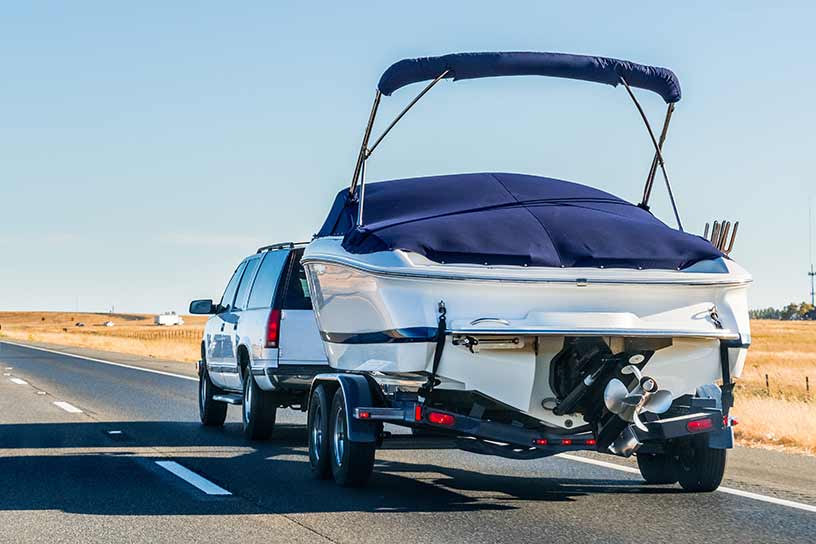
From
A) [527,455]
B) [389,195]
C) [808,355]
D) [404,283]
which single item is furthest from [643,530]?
[808,355]

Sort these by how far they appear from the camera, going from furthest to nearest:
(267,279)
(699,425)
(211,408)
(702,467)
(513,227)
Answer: (211,408)
(267,279)
(702,467)
(513,227)
(699,425)

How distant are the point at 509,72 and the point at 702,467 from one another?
3.26 m

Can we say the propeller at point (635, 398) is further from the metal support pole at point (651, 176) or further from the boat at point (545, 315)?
the metal support pole at point (651, 176)

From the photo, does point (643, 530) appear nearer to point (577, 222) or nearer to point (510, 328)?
point (510, 328)

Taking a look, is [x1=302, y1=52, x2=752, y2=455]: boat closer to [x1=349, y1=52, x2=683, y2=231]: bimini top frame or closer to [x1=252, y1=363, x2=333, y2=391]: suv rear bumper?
[x1=349, y1=52, x2=683, y2=231]: bimini top frame

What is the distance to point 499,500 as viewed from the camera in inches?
352

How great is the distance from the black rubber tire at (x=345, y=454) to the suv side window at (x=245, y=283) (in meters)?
4.61

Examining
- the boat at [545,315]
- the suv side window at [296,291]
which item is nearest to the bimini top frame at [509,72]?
the boat at [545,315]

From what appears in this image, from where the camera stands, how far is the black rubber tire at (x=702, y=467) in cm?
905

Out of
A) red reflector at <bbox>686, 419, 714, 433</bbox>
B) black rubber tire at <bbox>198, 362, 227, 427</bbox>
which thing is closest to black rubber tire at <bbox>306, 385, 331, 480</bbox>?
red reflector at <bbox>686, 419, 714, 433</bbox>

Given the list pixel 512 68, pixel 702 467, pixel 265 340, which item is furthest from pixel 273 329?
A: pixel 702 467

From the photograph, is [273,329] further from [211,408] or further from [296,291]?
A: [211,408]

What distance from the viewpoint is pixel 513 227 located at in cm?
874

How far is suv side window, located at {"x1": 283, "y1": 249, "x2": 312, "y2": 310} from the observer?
12422mm
